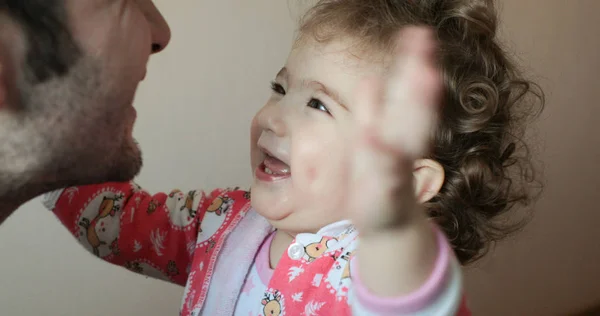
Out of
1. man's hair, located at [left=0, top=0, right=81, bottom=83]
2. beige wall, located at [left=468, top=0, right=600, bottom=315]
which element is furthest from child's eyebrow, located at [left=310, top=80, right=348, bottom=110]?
beige wall, located at [left=468, top=0, right=600, bottom=315]

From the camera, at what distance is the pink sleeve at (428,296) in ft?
1.10

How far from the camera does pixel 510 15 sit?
987 millimetres

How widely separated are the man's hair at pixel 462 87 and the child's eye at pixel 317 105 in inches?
2.2

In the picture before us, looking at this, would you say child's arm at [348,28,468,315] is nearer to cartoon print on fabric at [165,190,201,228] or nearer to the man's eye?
the man's eye

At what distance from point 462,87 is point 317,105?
131 millimetres

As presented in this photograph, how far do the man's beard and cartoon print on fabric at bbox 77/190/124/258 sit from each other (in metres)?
0.18

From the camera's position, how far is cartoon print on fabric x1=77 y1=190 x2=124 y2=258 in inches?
22.0

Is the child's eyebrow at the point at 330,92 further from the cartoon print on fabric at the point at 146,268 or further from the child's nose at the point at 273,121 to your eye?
the cartoon print on fabric at the point at 146,268

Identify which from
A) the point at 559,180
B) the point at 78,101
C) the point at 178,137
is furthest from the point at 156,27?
the point at 559,180

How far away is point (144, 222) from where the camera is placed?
58 centimetres

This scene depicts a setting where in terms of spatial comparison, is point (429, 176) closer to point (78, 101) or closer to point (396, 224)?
point (396, 224)

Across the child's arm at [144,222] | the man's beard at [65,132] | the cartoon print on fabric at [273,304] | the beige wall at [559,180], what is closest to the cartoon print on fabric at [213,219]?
the child's arm at [144,222]

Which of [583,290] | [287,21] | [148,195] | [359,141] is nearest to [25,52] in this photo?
[359,141]

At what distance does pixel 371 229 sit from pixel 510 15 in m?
0.80
